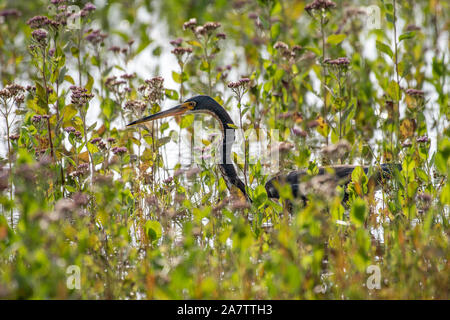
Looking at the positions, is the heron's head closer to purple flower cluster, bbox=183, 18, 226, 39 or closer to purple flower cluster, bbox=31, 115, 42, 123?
purple flower cluster, bbox=183, 18, 226, 39

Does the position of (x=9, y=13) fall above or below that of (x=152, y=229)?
above

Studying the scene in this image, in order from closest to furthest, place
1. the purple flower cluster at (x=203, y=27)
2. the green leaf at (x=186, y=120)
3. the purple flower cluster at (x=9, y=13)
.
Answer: the purple flower cluster at (x=203, y=27), the green leaf at (x=186, y=120), the purple flower cluster at (x=9, y=13)

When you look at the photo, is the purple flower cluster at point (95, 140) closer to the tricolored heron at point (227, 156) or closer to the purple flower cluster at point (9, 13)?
the tricolored heron at point (227, 156)

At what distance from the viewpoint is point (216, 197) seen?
4.50m

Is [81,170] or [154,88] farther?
[154,88]

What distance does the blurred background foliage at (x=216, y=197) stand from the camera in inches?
110

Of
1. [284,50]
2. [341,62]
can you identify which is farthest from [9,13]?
[341,62]

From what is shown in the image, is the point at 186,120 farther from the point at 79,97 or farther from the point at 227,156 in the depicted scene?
the point at 79,97

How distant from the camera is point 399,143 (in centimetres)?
543

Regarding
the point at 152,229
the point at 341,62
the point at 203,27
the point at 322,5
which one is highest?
the point at 322,5

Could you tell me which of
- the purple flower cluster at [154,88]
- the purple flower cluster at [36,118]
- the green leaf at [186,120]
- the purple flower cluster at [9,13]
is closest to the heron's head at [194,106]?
the purple flower cluster at [154,88]

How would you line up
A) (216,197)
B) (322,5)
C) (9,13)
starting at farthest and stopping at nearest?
(9,13), (322,5), (216,197)

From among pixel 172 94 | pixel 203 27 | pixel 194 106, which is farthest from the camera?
pixel 172 94
